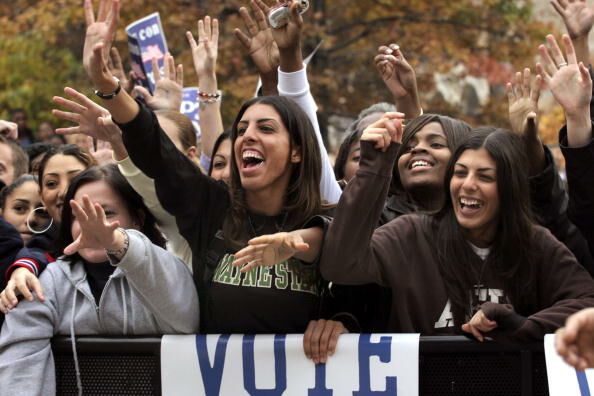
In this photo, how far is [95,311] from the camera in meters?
4.22

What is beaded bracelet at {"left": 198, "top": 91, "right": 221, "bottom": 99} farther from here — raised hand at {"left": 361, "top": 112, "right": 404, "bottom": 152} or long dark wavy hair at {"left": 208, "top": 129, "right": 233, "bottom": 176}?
raised hand at {"left": 361, "top": 112, "right": 404, "bottom": 152}

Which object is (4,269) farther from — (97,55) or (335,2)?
(335,2)

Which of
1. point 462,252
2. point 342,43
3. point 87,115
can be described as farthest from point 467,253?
point 342,43

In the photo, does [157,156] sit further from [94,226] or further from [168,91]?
[168,91]

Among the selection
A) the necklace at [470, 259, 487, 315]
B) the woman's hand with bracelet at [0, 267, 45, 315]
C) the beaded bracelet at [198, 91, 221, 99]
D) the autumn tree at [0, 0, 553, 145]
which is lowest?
the necklace at [470, 259, 487, 315]

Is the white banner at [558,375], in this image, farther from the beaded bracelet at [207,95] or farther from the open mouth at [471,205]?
the beaded bracelet at [207,95]

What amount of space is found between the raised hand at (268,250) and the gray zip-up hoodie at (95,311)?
46 centimetres

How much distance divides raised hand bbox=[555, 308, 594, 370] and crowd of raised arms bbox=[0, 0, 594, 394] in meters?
1.08

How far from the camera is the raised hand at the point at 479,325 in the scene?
11.7 ft

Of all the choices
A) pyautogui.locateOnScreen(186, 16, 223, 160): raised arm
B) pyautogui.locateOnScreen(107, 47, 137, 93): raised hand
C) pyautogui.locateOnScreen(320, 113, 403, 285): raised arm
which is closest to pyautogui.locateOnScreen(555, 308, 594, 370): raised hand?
pyautogui.locateOnScreen(320, 113, 403, 285): raised arm

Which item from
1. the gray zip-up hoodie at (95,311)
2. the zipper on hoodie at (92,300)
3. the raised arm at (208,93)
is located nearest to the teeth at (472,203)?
the gray zip-up hoodie at (95,311)

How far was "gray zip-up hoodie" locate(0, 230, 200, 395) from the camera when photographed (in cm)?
396

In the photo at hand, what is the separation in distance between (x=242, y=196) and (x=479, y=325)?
1244 millimetres

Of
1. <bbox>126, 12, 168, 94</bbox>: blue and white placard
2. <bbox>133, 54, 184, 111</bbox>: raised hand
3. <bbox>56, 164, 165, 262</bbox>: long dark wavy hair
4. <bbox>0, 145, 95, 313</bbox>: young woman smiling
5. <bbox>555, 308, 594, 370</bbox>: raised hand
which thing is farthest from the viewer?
<bbox>126, 12, 168, 94</bbox>: blue and white placard
